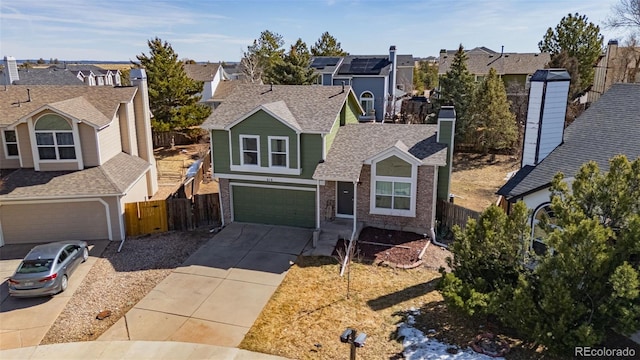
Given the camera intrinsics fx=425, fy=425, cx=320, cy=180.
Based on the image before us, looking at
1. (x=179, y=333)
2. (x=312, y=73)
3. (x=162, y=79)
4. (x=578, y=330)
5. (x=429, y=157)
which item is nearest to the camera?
→ (x=578, y=330)

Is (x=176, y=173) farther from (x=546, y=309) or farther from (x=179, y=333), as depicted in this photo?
(x=546, y=309)

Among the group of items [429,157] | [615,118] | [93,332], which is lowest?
[93,332]

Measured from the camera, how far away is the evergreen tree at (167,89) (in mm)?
34312

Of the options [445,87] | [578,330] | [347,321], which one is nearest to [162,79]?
[445,87]

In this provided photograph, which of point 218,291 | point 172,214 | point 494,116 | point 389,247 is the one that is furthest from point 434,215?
point 494,116

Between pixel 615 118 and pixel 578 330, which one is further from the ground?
pixel 615 118

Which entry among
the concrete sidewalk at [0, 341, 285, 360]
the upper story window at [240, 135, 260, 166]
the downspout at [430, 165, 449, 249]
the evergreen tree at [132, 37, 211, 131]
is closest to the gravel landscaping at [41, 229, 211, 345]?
the concrete sidewalk at [0, 341, 285, 360]

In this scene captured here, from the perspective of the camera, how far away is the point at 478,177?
99.2 feet

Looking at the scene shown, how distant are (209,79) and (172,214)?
33606 millimetres

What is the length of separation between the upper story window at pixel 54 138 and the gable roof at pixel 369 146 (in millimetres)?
11427

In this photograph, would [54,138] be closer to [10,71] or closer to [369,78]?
[10,71]

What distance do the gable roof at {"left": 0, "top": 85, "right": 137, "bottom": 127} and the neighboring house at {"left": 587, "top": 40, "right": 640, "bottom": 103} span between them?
40180 mm

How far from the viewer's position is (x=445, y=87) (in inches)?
1380

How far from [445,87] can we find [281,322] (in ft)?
91.3
